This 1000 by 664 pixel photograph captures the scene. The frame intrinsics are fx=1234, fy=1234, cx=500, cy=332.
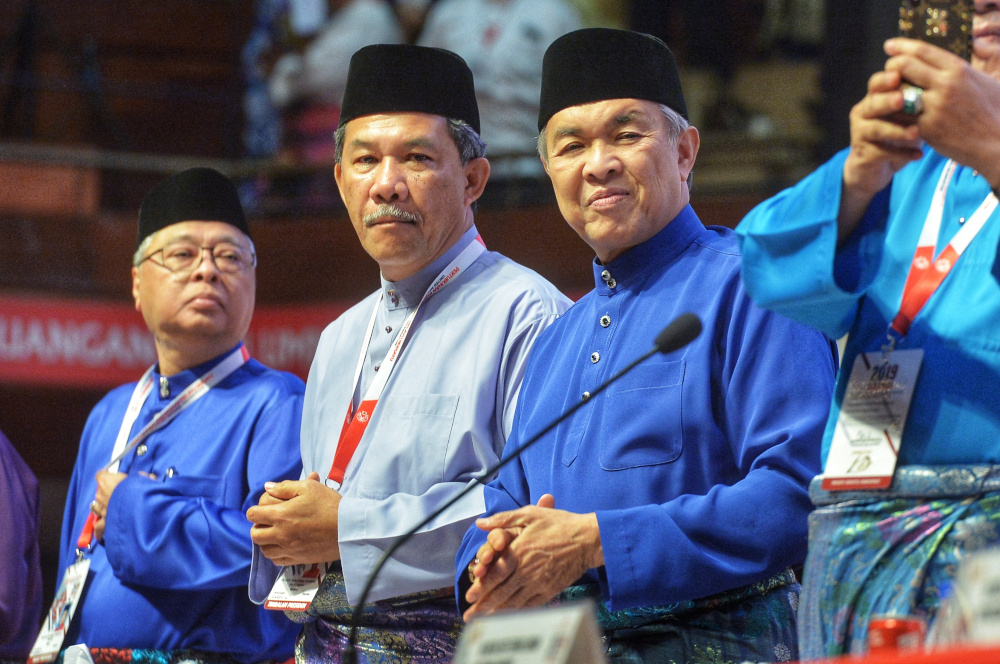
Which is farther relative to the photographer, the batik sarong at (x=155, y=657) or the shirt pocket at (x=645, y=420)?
the batik sarong at (x=155, y=657)

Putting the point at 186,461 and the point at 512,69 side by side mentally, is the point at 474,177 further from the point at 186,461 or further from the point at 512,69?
the point at 512,69

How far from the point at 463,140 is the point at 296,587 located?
3.49ft

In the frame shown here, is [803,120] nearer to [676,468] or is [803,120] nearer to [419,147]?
[419,147]

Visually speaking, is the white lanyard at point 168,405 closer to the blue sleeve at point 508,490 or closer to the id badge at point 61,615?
the id badge at point 61,615

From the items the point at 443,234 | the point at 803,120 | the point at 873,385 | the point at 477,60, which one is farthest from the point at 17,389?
the point at 873,385

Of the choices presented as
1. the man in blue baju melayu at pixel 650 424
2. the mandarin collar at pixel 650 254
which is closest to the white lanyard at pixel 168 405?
Answer: the man in blue baju melayu at pixel 650 424

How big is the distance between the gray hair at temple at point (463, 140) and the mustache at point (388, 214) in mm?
220

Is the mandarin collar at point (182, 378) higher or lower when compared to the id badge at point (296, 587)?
higher

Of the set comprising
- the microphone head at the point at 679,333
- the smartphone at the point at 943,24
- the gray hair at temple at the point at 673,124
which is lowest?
the microphone head at the point at 679,333

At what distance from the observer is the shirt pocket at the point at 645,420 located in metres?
2.00

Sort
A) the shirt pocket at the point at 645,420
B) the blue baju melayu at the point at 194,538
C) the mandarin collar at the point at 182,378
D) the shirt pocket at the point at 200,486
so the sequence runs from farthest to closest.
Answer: the mandarin collar at the point at 182,378 < the shirt pocket at the point at 200,486 < the blue baju melayu at the point at 194,538 < the shirt pocket at the point at 645,420

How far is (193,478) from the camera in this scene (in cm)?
311

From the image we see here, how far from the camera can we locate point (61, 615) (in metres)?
3.04

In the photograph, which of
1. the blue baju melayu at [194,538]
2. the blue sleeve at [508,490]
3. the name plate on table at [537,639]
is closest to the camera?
the name plate on table at [537,639]
